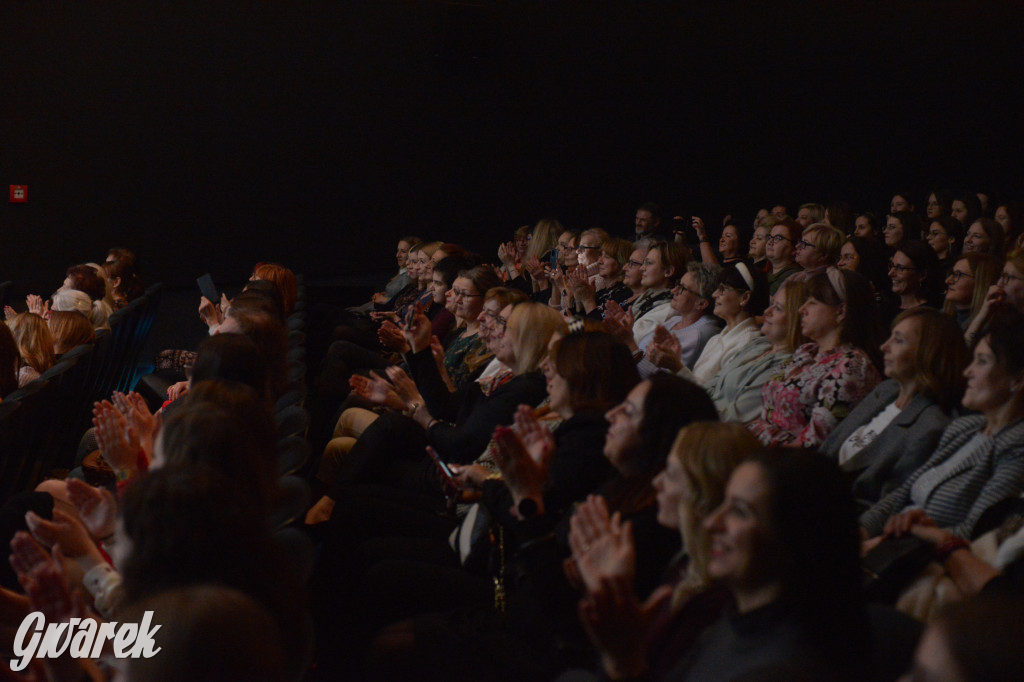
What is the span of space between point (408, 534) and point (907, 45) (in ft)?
36.3

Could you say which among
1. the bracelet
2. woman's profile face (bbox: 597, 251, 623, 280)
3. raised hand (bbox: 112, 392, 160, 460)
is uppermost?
raised hand (bbox: 112, 392, 160, 460)

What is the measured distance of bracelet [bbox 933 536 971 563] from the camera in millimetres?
1824

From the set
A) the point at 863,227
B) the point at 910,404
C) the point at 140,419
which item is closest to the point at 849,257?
the point at 863,227

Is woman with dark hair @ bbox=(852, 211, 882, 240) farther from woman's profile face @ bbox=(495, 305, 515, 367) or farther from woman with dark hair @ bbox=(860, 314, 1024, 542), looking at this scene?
woman with dark hair @ bbox=(860, 314, 1024, 542)

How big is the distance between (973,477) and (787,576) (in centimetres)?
104

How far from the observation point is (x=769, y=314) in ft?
→ 11.3

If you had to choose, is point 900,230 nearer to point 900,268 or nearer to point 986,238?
point 986,238

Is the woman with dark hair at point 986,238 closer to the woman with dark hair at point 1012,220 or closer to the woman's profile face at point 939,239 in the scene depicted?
the woman's profile face at point 939,239

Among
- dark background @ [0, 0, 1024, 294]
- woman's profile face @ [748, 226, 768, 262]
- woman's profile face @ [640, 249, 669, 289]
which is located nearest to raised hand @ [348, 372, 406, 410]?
woman's profile face @ [640, 249, 669, 289]

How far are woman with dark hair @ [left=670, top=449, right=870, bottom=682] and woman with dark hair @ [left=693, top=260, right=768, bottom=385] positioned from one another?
2.36 metres

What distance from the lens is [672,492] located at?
5.59 ft

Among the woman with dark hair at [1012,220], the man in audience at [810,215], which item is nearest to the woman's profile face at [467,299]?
the man in audience at [810,215]

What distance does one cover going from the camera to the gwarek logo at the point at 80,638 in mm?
1238

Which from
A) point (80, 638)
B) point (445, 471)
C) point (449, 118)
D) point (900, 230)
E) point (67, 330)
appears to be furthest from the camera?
point (449, 118)
